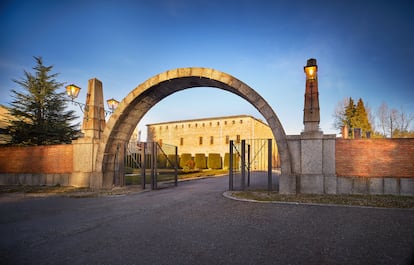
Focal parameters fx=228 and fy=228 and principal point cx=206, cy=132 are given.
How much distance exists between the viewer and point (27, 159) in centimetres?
1322

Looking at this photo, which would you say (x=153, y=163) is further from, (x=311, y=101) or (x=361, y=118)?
(x=361, y=118)

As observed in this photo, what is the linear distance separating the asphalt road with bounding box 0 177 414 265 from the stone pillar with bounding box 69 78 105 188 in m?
4.63

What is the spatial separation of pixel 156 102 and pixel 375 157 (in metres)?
10.1

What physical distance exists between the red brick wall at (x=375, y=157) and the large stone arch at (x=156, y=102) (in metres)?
2.11

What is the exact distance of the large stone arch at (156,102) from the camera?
361 inches

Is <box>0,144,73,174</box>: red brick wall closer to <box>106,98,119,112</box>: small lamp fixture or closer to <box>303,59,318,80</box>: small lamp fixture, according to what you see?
<box>106,98,119,112</box>: small lamp fixture

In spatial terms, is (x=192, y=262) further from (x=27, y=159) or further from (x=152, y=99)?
(x=27, y=159)

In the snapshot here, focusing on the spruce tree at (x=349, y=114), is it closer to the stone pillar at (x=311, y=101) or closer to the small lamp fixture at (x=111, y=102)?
the stone pillar at (x=311, y=101)

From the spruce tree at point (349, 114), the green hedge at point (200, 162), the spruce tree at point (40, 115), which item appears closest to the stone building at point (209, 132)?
the green hedge at point (200, 162)

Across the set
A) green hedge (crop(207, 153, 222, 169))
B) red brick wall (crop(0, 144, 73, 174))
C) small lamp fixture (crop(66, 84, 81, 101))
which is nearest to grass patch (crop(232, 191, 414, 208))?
small lamp fixture (crop(66, 84, 81, 101))

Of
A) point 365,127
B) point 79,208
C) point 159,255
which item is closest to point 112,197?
point 79,208

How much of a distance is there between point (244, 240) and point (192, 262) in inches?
47.8

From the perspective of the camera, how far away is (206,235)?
4.17 m

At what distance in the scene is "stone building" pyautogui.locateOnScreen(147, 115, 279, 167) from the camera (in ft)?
123
